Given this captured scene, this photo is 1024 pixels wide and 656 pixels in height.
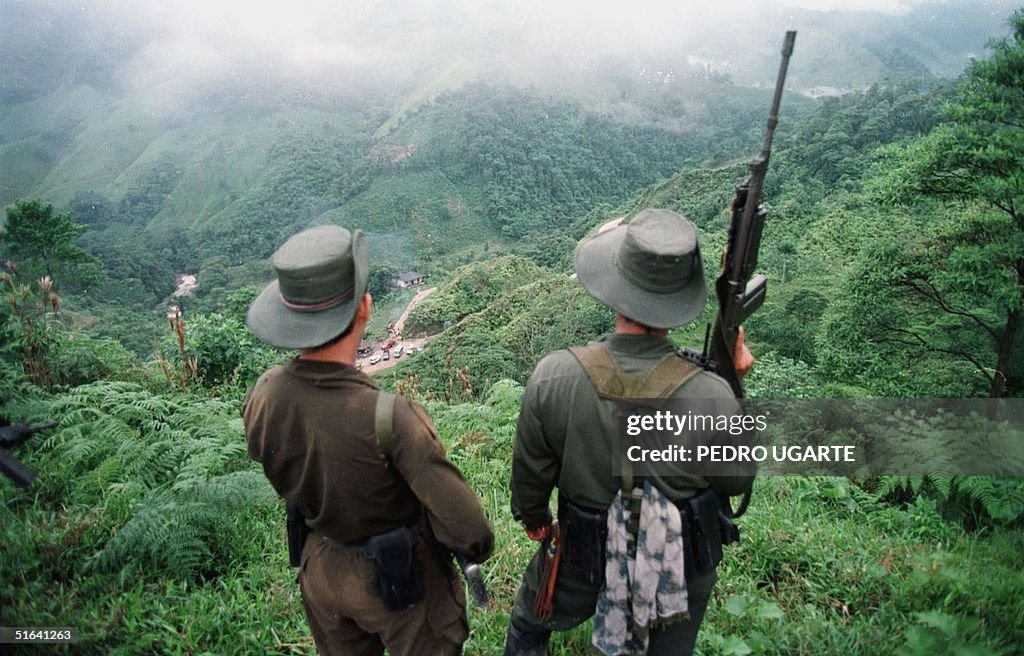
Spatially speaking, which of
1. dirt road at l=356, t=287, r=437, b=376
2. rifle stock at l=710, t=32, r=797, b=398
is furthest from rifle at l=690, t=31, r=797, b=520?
dirt road at l=356, t=287, r=437, b=376

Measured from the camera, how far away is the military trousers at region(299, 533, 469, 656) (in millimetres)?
1844

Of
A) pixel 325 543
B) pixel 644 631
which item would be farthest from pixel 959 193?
pixel 325 543

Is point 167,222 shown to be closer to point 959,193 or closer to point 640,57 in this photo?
point 959,193

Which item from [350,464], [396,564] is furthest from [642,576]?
[350,464]

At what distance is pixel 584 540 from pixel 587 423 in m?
0.45

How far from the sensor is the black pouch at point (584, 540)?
1.92 metres

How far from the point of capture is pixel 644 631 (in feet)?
6.22

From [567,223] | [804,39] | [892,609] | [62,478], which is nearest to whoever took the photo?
[892,609]

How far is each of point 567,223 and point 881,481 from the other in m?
93.1

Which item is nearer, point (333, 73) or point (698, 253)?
point (698, 253)

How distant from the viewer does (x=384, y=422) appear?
1.64m

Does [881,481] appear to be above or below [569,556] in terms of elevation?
below

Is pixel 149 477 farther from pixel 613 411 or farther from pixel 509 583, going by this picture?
pixel 613 411
